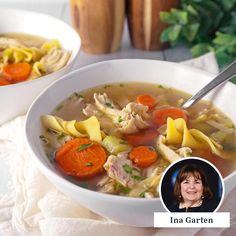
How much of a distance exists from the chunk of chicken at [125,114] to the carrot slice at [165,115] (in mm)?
35

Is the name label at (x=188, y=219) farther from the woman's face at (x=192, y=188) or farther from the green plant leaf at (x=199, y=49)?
the green plant leaf at (x=199, y=49)

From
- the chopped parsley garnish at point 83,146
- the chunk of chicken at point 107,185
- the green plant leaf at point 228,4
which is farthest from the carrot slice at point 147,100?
the green plant leaf at point 228,4

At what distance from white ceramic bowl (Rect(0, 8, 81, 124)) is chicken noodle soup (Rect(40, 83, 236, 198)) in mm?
173

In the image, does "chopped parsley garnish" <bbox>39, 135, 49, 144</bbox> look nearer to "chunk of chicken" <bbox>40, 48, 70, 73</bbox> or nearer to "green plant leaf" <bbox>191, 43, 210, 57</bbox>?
"chunk of chicken" <bbox>40, 48, 70, 73</bbox>

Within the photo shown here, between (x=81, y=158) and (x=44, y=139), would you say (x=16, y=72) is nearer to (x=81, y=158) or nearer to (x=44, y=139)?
(x=44, y=139)

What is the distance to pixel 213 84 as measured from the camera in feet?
6.13

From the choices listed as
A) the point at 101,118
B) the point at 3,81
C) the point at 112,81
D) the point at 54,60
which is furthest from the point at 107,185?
the point at 54,60

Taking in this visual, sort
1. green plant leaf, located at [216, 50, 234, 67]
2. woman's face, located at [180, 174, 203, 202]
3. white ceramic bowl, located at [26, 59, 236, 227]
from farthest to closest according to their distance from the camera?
green plant leaf, located at [216, 50, 234, 67] → white ceramic bowl, located at [26, 59, 236, 227] → woman's face, located at [180, 174, 203, 202]

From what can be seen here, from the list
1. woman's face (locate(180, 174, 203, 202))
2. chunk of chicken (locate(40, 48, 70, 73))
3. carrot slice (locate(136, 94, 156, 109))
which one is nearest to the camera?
woman's face (locate(180, 174, 203, 202))

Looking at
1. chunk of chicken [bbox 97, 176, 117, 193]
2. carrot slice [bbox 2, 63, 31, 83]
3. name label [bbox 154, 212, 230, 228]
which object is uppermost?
name label [bbox 154, 212, 230, 228]

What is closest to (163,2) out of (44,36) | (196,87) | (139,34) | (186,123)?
(139,34)

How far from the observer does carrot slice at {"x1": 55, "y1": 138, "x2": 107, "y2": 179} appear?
5.12 ft

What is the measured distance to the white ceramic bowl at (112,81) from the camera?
136 cm

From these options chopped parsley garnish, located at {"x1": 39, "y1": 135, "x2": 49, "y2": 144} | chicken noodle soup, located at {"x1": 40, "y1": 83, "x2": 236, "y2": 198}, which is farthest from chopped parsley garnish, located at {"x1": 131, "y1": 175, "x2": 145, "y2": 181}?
chopped parsley garnish, located at {"x1": 39, "y1": 135, "x2": 49, "y2": 144}
